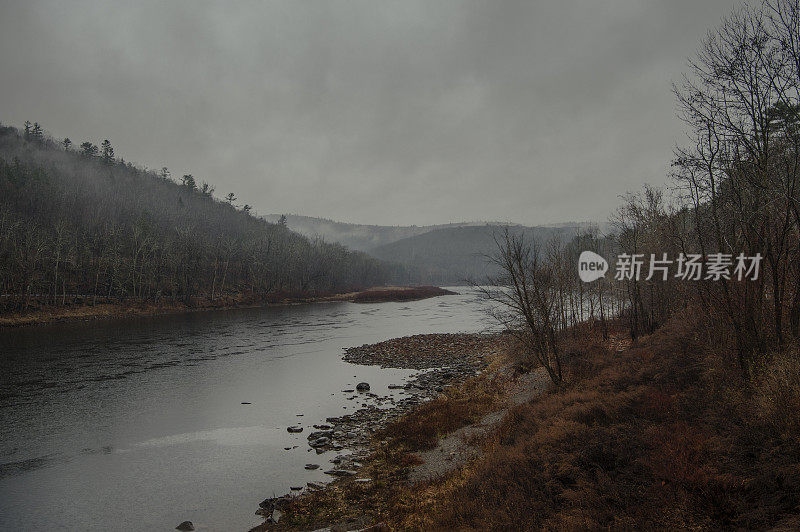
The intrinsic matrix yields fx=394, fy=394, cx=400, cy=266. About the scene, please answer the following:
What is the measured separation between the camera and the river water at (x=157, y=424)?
11102mm

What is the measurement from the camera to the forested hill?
6038cm

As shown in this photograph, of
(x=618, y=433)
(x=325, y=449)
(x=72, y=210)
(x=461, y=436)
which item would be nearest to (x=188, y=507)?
(x=325, y=449)

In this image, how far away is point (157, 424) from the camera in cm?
1728

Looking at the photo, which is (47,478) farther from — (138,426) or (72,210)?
(72,210)

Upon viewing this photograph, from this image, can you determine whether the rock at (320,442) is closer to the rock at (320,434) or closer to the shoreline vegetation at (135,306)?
the rock at (320,434)

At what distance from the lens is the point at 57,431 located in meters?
16.1

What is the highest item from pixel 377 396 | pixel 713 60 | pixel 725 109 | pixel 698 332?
pixel 713 60

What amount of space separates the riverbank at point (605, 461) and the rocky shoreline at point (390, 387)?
0.46 m

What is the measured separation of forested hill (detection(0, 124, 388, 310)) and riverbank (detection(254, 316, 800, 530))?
196ft

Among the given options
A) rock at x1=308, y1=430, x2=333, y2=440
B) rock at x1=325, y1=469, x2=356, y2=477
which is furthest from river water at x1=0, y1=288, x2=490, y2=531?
rock at x1=308, y1=430, x2=333, y2=440

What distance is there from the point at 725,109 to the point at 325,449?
A: 55.7 ft

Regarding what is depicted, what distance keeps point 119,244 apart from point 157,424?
7532cm

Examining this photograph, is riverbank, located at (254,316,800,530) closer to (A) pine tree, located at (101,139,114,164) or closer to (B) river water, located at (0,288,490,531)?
(B) river water, located at (0,288,490,531)

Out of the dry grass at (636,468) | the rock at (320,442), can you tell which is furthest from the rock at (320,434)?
the dry grass at (636,468)
